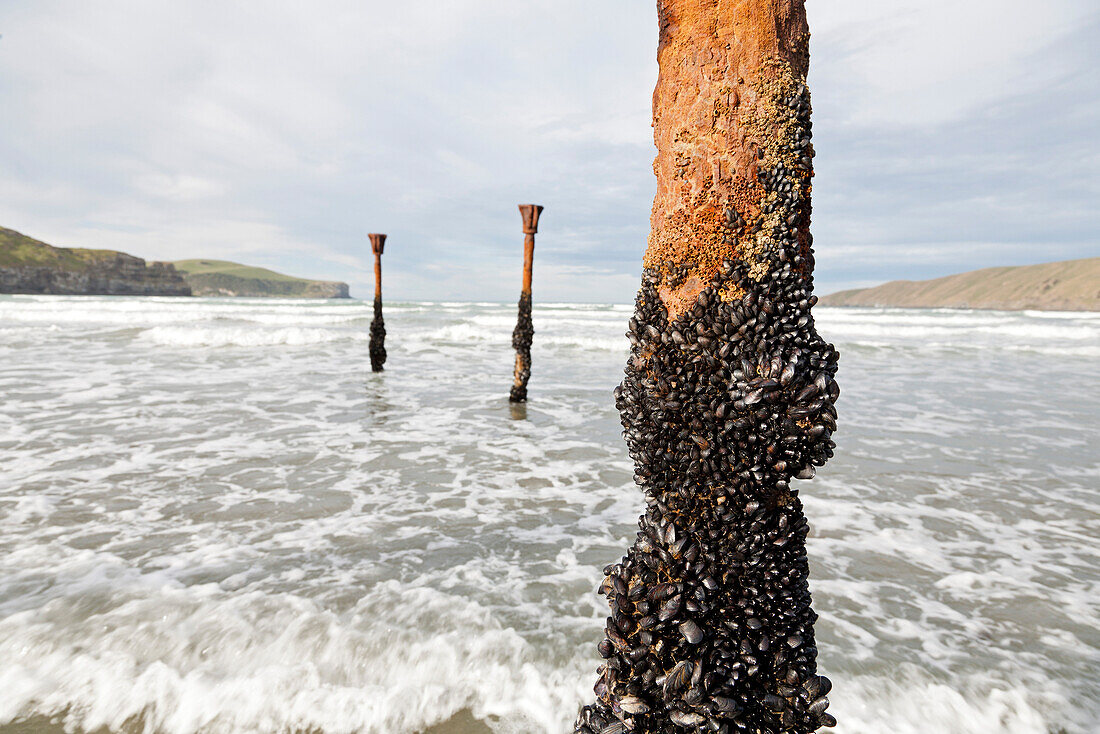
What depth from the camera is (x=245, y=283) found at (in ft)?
433

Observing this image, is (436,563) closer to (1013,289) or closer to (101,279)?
(101,279)

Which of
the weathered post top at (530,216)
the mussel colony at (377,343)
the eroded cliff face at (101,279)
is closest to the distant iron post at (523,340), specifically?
the weathered post top at (530,216)

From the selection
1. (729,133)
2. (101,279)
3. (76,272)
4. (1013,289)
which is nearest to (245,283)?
(101,279)

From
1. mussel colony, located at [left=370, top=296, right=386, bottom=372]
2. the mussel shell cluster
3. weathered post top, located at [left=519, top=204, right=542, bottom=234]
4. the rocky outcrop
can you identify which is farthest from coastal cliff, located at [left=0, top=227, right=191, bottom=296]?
the mussel shell cluster

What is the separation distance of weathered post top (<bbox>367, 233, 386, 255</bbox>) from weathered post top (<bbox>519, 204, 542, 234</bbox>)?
483cm

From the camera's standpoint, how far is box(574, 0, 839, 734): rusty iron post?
5.18 feet

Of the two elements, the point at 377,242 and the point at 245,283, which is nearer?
the point at 377,242

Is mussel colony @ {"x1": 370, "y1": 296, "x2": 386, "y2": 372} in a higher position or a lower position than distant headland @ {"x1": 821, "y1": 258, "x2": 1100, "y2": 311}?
lower

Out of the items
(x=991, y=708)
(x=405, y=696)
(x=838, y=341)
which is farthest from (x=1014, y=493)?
(x=838, y=341)

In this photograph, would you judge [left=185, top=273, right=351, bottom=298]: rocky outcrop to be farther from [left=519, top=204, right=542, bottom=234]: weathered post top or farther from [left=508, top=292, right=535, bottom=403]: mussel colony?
[left=519, top=204, right=542, bottom=234]: weathered post top

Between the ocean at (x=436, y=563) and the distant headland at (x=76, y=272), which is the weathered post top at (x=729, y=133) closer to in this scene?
the ocean at (x=436, y=563)

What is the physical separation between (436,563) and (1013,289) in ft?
507

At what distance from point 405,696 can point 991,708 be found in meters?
3.25

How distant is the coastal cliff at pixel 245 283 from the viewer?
12731 cm
